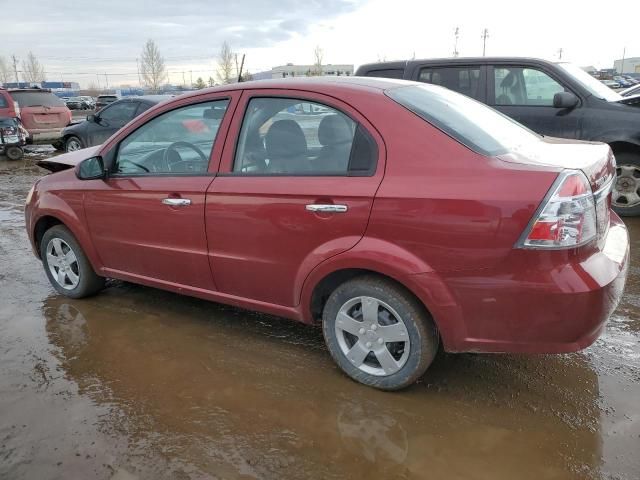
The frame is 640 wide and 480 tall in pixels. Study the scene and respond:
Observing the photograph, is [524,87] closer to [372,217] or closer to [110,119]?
[372,217]

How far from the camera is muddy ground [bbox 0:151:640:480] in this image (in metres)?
2.44

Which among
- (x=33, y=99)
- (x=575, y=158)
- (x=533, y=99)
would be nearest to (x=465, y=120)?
(x=575, y=158)

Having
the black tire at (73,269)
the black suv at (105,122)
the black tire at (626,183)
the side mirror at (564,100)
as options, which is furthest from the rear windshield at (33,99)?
the black tire at (626,183)

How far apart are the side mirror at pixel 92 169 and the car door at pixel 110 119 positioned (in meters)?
7.55

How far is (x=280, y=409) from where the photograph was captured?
9.38 ft

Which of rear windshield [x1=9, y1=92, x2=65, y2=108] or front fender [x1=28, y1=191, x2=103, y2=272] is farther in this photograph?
rear windshield [x1=9, y1=92, x2=65, y2=108]

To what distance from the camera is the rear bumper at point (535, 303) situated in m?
Result: 2.40

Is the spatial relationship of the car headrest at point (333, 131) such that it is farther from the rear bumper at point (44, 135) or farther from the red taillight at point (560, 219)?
the rear bumper at point (44, 135)

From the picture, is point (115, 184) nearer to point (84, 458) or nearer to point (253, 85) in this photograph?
point (253, 85)

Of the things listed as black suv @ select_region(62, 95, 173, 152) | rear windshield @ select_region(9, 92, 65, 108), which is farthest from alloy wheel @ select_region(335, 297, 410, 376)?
rear windshield @ select_region(9, 92, 65, 108)

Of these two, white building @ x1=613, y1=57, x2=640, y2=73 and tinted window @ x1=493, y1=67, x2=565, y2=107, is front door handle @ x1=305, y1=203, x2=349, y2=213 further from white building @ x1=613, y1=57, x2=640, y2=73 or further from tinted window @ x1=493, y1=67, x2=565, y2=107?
white building @ x1=613, y1=57, x2=640, y2=73

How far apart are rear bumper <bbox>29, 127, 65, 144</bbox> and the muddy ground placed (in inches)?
489

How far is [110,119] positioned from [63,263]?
8628 millimetres

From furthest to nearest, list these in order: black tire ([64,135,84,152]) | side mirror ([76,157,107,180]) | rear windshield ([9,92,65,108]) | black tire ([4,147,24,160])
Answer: rear windshield ([9,92,65,108]), black tire ([4,147,24,160]), black tire ([64,135,84,152]), side mirror ([76,157,107,180])
